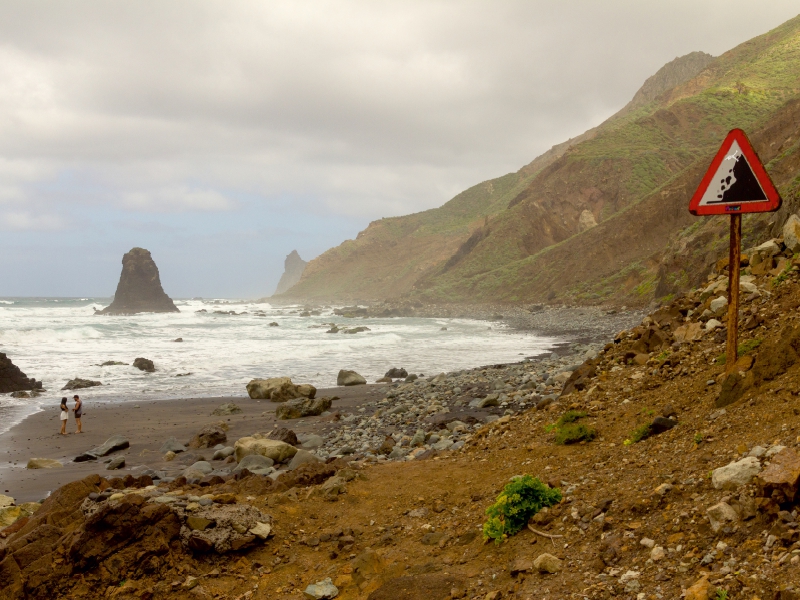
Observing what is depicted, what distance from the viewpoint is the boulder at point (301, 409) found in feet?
49.2

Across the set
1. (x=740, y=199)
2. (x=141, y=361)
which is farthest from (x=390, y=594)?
(x=141, y=361)

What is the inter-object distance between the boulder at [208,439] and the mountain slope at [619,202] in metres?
33.5

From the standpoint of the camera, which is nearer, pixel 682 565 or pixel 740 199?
pixel 682 565

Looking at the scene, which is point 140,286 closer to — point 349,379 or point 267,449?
point 349,379

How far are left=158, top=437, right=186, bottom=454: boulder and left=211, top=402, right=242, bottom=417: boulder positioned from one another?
3.03 meters

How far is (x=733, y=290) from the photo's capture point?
18.8 ft

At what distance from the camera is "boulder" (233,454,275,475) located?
9430 mm

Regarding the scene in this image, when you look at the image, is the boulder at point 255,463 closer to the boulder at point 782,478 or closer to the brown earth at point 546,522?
the brown earth at point 546,522

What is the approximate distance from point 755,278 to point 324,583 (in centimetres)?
733

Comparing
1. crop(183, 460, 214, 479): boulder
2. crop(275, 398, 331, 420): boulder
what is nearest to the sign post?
crop(183, 460, 214, 479): boulder

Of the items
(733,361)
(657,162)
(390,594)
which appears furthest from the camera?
(657,162)

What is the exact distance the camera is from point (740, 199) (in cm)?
534

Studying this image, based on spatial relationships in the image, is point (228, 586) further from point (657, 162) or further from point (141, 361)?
point (657, 162)

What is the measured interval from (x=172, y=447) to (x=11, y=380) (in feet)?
40.0
